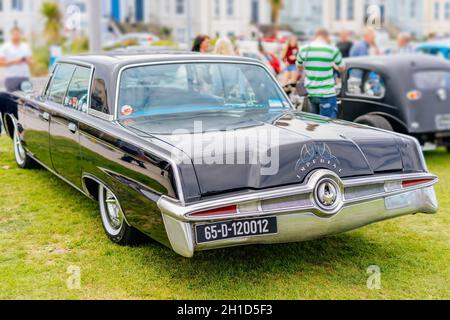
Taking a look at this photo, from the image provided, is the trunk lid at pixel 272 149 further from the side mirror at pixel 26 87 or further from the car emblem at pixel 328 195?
the side mirror at pixel 26 87

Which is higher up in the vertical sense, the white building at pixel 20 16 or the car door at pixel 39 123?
the white building at pixel 20 16

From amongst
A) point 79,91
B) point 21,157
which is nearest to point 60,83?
point 79,91

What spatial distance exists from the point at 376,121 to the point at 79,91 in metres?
3.97

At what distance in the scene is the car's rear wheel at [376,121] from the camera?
8.30m

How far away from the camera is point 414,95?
28.1ft

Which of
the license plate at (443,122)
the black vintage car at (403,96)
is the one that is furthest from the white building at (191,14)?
the license plate at (443,122)

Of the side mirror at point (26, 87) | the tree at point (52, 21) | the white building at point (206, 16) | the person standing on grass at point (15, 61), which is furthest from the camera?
the white building at point (206, 16)

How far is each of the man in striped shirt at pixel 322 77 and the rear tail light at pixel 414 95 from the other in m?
0.93

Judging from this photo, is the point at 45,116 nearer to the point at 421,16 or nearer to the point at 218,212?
the point at 218,212

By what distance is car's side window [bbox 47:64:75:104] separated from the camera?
6.38 metres

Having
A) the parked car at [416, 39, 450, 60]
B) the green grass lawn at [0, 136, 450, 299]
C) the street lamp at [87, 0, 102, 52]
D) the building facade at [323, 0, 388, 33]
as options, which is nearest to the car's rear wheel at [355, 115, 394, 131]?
the green grass lawn at [0, 136, 450, 299]

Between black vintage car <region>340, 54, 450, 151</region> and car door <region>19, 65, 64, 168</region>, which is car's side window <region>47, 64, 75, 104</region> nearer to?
car door <region>19, 65, 64, 168</region>

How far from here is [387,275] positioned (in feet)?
15.3
